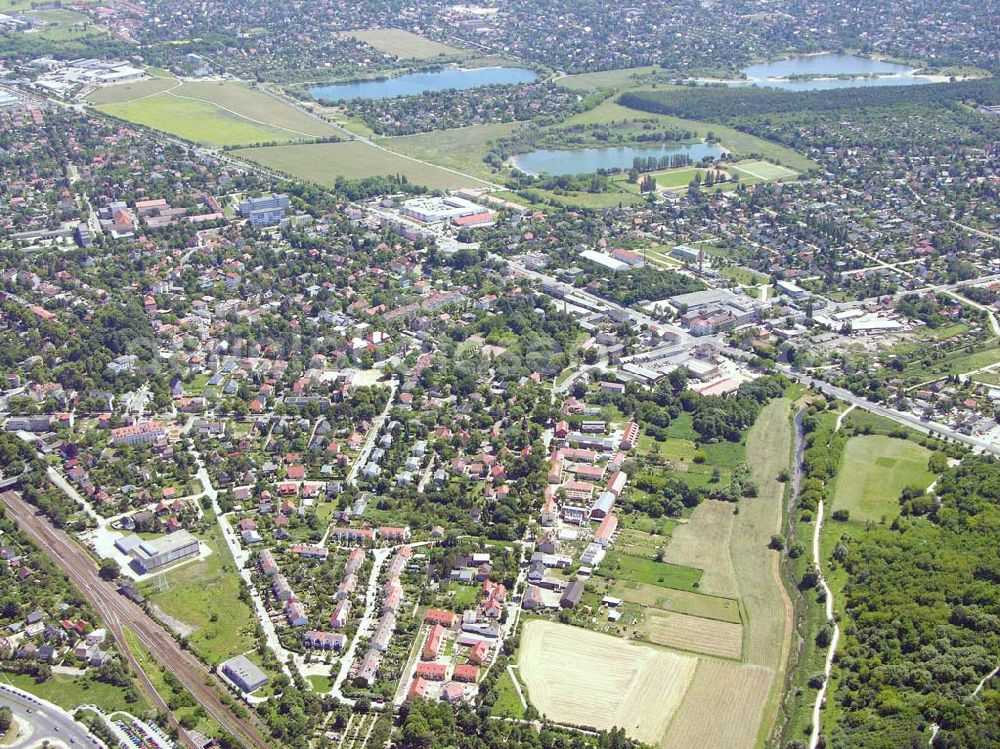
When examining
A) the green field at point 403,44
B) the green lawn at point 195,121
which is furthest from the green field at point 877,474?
the green field at point 403,44

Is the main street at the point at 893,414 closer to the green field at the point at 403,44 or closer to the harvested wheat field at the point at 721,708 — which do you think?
the harvested wheat field at the point at 721,708

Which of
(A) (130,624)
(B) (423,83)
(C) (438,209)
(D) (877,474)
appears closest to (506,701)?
(A) (130,624)

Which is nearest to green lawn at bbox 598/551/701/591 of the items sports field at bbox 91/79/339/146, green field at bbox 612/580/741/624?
green field at bbox 612/580/741/624

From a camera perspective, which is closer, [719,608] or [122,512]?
[719,608]

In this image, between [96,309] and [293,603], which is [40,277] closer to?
[96,309]

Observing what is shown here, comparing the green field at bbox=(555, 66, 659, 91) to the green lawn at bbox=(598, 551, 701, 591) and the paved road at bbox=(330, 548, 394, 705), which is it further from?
the paved road at bbox=(330, 548, 394, 705)

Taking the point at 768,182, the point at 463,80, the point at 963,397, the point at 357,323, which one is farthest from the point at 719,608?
the point at 463,80

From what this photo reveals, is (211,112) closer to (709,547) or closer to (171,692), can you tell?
(709,547)
